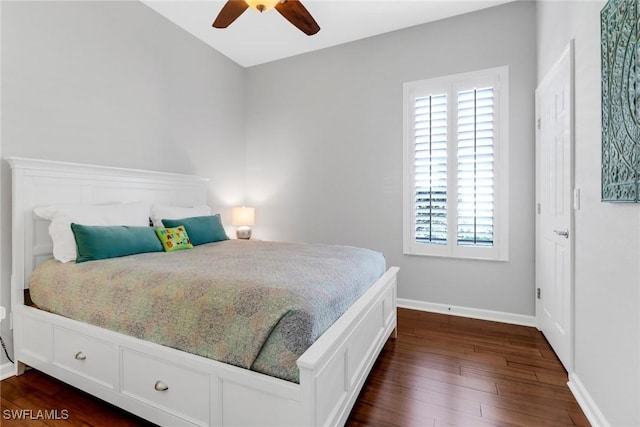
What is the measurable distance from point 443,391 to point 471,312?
4.90 feet

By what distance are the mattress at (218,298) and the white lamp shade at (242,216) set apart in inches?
70.5

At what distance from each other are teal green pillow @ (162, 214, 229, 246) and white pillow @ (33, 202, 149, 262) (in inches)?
16.5

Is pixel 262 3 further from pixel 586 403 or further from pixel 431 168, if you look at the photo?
pixel 586 403

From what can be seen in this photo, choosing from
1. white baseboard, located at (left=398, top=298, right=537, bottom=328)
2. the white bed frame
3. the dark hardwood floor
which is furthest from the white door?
the white bed frame

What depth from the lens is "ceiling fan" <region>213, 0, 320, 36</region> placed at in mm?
2080

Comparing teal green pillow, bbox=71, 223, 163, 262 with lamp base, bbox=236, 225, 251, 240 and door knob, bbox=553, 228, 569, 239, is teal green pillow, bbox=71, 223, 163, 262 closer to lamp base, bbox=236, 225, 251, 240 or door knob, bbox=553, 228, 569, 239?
lamp base, bbox=236, 225, 251, 240

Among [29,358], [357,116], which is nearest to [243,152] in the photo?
[357,116]

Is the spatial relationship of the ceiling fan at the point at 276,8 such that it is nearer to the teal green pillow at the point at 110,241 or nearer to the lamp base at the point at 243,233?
the teal green pillow at the point at 110,241

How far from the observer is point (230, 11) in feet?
7.41

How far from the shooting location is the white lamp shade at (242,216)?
4027 mm

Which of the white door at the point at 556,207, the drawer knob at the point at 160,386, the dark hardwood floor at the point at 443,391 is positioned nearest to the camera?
the drawer knob at the point at 160,386

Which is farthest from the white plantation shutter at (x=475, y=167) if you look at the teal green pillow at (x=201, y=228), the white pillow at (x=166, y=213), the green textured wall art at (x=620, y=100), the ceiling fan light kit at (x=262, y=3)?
the white pillow at (x=166, y=213)

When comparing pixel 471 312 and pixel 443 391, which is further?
pixel 471 312

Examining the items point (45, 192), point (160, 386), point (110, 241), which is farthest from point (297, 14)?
point (160, 386)
